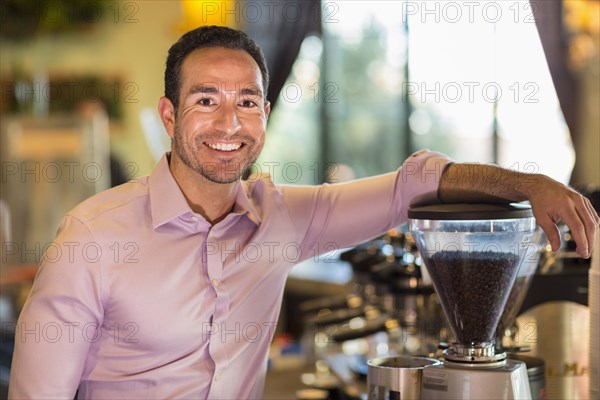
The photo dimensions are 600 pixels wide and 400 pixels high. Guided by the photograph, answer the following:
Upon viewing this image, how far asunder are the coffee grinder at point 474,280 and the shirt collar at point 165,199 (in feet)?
1.45

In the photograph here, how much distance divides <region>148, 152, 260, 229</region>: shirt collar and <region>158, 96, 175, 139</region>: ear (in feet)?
0.22

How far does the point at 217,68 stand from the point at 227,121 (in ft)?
0.37

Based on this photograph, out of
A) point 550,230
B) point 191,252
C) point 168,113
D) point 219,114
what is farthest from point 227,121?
point 550,230

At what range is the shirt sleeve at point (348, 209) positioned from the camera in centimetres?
200

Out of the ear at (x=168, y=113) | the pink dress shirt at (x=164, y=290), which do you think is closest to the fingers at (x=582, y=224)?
the pink dress shirt at (x=164, y=290)

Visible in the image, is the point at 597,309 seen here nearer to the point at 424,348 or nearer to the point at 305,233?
the point at 305,233

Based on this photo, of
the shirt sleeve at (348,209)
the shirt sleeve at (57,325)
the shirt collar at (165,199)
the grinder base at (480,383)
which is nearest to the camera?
the grinder base at (480,383)

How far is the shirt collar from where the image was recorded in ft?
5.92

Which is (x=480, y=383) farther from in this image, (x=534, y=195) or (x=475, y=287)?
(x=534, y=195)

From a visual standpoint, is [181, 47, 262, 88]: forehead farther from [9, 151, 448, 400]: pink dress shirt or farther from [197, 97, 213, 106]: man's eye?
[9, 151, 448, 400]: pink dress shirt


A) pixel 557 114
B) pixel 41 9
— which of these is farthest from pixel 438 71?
pixel 41 9

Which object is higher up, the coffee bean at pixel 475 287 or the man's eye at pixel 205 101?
the man's eye at pixel 205 101

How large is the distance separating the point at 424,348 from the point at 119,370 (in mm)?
1000

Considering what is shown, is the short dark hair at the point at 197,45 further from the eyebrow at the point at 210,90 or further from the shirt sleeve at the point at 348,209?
the shirt sleeve at the point at 348,209
